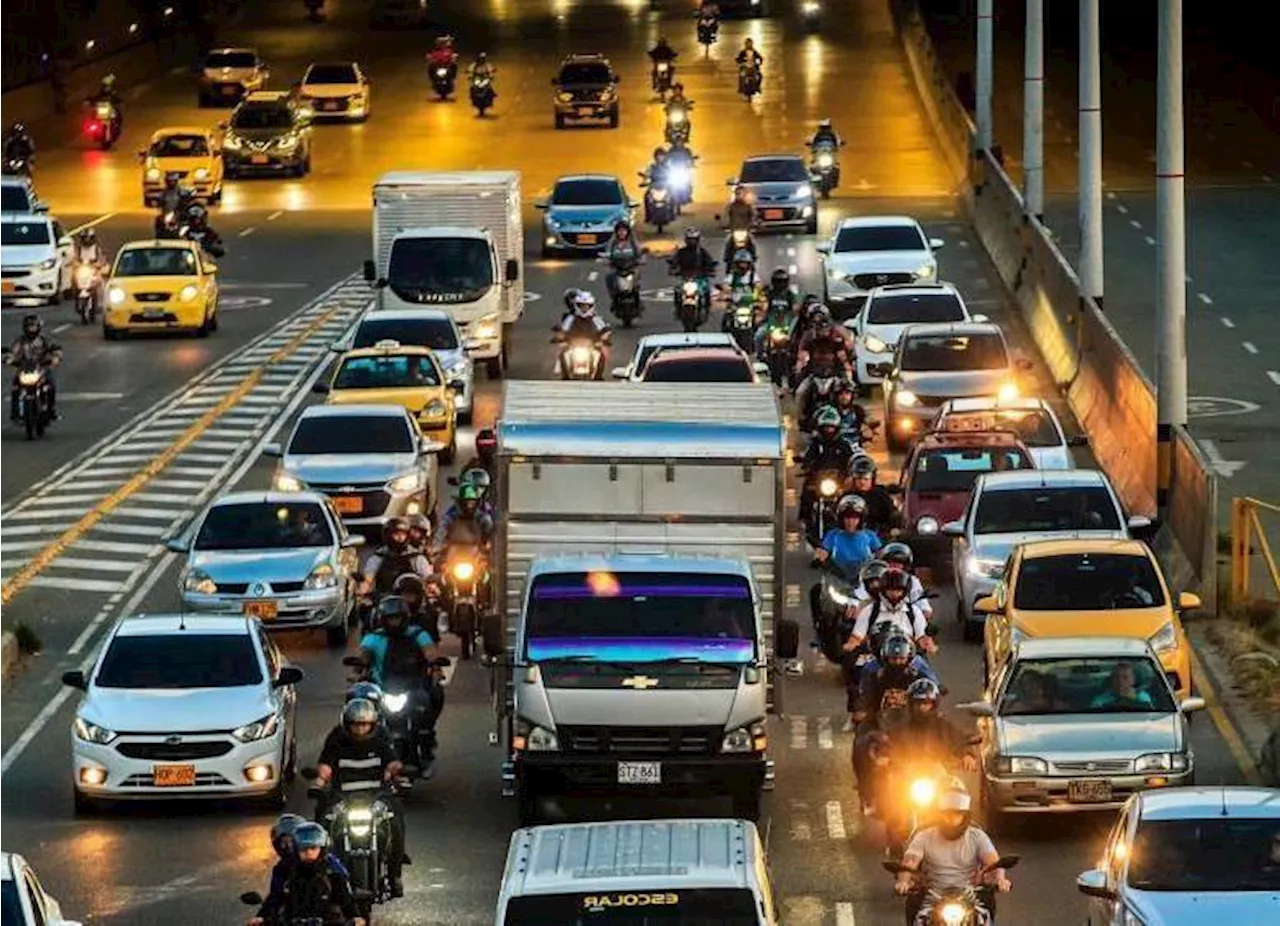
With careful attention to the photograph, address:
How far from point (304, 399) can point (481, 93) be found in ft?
139

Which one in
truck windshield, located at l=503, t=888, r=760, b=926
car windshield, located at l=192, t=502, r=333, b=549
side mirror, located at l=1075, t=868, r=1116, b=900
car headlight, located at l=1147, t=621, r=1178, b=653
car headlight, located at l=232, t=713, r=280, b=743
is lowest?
car windshield, located at l=192, t=502, r=333, b=549

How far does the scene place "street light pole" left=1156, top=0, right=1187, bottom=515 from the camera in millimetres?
38344

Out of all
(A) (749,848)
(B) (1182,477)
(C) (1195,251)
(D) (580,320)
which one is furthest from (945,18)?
(A) (749,848)

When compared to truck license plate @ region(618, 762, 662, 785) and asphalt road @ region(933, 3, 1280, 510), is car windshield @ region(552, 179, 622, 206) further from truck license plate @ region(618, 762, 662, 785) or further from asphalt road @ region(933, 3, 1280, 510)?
truck license plate @ region(618, 762, 662, 785)

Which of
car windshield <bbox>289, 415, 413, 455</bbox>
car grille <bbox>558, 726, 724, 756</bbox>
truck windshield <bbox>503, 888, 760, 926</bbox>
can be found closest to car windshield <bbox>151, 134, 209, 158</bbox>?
car windshield <bbox>289, 415, 413, 455</bbox>

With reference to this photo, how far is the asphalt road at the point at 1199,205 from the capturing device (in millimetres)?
48969

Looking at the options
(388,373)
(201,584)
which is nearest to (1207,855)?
(201,584)

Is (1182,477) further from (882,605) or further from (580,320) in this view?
(580,320)

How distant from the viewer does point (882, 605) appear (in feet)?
89.1

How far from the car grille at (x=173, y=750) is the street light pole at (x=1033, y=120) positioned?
3544 cm

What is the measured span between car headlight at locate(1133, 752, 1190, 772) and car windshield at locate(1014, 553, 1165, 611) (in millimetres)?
4995

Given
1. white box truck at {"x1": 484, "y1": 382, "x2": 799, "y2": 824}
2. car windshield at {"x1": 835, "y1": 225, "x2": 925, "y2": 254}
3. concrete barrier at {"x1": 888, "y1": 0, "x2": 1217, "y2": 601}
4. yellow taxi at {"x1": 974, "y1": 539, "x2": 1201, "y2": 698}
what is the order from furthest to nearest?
car windshield at {"x1": 835, "y1": 225, "x2": 925, "y2": 254}
concrete barrier at {"x1": 888, "y1": 0, "x2": 1217, "y2": 601}
yellow taxi at {"x1": 974, "y1": 539, "x2": 1201, "y2": 698}
white box truck at {"x1": 484, "y1": 382, "x2": 799, "y2": 824}

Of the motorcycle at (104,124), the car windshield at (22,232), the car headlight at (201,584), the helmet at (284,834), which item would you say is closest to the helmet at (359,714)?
the helmet at (284,834)

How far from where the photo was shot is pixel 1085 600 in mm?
30141
